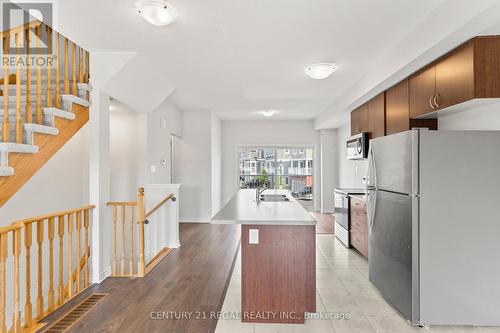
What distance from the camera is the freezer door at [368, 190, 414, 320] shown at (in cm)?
237

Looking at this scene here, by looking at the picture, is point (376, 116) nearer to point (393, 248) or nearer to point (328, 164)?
point (393, 248)

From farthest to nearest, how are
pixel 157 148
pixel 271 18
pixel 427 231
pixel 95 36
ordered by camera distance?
pixel 157 148 < pixel 95 36 < pixel 271 18 < pixel 427 231

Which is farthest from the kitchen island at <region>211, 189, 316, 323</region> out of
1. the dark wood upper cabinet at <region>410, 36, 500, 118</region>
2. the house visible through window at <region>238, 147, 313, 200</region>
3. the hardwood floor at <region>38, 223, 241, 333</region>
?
the house visible through window at <region>238, 147, 313, 200</region>

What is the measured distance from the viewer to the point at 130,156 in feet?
14.9

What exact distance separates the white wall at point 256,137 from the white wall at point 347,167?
0.70 meters

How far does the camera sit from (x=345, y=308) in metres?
2.66

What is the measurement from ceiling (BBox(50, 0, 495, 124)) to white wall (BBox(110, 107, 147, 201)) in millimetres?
889

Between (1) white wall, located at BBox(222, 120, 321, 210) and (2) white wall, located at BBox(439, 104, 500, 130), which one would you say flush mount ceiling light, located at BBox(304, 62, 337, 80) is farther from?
(1) white wall, located at BBox(222, 120, 321, 210)

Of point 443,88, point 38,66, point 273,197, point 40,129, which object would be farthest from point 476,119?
point 38,66

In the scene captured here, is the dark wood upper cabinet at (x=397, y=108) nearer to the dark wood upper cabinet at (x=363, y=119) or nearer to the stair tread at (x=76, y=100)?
the dark wood upper cabinet at (x=363, y=119)

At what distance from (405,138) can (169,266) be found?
3187 millimetres

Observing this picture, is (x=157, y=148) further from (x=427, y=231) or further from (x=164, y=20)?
(x=427, y=231)

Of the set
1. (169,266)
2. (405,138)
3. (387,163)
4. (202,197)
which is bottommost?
(169,266)

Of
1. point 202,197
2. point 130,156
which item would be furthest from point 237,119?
point 130,156
